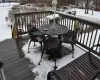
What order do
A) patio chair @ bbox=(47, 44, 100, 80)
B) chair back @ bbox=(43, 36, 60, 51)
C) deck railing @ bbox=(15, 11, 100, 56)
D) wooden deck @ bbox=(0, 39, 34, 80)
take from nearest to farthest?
patio chair @ bbox=(47, 44, 100, 80) → wooden deck @ bbox=(0, 39, 34, 80) → chair back @ bbox=(43, 36, 60, 51) → deck railing @ bbox=(15, 11, 100, 56)

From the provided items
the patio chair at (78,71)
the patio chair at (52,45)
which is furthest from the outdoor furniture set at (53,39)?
the patio chair at (78,71)

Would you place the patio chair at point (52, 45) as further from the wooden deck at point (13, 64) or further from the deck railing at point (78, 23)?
the deck railing at point (78, 23)

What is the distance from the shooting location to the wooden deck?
265 centimetres

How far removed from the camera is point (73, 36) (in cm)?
329

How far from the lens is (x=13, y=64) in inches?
121

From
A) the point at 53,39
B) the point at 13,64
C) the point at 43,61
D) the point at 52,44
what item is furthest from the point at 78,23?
the point at 13,64

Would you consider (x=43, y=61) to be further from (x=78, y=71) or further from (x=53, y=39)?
(x=78, y=71)

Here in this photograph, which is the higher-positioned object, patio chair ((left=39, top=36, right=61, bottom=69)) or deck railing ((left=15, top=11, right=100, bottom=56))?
deck railing ((left=15, top=11, right=100, bottom=56))

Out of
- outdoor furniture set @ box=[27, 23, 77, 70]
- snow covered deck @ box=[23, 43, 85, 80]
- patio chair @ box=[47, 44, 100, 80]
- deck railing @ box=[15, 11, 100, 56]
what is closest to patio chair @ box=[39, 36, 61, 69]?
outdoor furniture set @ box=[27, 23, 77, 70]

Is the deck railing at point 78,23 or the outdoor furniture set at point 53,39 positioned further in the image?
the deck railing at point 78,23

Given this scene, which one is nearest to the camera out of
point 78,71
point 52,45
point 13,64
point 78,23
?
point 78,71

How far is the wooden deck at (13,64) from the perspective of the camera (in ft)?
8.71

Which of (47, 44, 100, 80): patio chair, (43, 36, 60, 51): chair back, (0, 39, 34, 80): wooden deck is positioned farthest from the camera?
(43, 36, 60, 51): chair back

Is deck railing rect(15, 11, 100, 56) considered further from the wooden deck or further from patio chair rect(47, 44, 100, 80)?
the wooden deck
